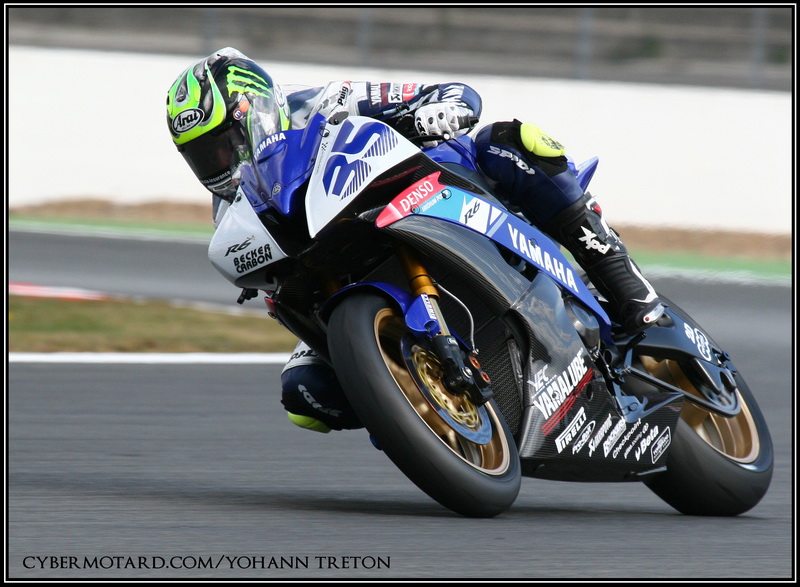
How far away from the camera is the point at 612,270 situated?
4238 millimetres

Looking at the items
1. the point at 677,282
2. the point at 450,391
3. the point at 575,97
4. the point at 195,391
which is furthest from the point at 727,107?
the point at 450,391

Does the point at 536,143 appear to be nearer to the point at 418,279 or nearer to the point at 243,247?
the point at 418,279

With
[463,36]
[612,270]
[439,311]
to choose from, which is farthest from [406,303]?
[463,36]

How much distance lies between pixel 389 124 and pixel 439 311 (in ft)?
2.44

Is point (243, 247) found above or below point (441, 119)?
below

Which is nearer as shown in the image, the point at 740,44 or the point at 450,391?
the point at 450,391

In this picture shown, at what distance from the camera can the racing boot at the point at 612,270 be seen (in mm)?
4156

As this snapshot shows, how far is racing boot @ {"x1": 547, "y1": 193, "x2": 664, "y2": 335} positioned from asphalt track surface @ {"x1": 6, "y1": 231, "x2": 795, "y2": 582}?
26.4 inches

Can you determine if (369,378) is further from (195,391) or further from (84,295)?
(84,295)

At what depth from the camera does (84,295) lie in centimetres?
962

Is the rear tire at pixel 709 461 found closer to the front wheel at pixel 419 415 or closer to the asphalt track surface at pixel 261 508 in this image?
the asphalt track surface at pixel 261 508

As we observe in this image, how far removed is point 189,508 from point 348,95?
139 centimetres

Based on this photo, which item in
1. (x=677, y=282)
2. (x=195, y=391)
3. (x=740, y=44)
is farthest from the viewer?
(x=740, y=44)

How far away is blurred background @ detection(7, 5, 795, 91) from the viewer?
15430mm
